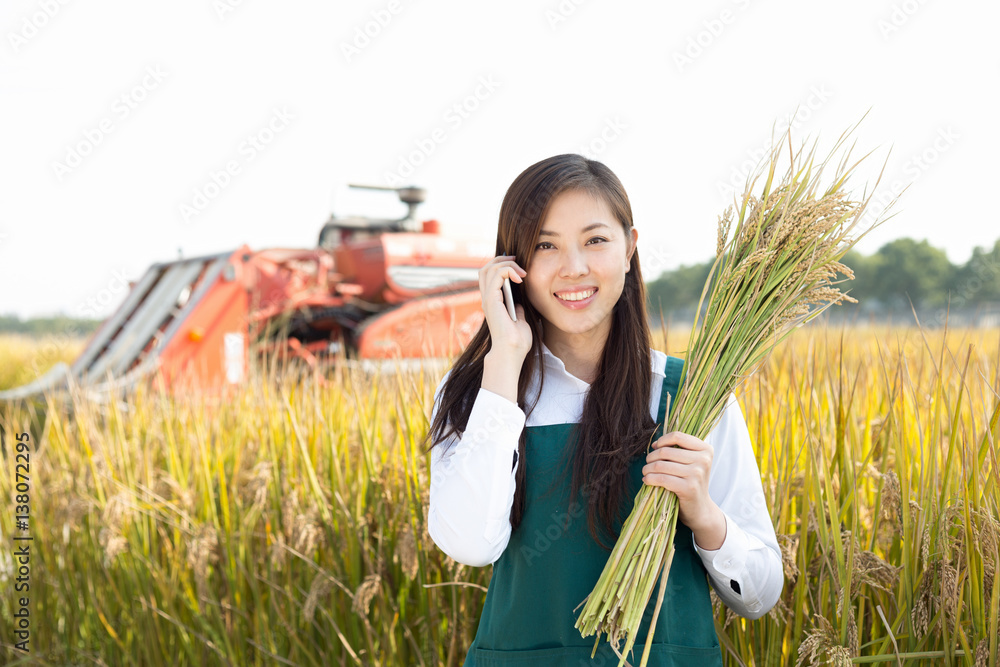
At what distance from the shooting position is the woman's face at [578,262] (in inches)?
51.9

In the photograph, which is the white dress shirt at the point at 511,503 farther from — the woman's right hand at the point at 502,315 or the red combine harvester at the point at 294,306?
the red combine harvester at the point at 294,306

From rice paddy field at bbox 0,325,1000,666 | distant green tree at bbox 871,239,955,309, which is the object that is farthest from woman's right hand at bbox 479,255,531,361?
distant green tree at bbox 871,239,955,309

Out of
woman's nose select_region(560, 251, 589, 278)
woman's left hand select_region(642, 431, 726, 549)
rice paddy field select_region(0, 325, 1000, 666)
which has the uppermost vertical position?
woman's nose select_region(560, 251, 589, 278)

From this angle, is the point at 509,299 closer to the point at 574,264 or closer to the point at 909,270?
the point at 574,264

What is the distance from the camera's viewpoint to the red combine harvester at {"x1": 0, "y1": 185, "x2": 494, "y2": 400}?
4910mm

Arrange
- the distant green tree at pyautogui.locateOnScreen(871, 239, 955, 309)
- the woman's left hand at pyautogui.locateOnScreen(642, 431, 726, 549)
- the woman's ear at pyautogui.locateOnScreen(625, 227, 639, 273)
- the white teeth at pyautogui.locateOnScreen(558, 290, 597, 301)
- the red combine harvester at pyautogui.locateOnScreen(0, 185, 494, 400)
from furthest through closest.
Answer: the distant green tree at pyautogui.locateOnScreen(871, 239, 955, 309)
the red combine harvester at pyautogui.locateOnScreen(0, 185, 494, 400)
the woman's ear at pyautogui.locateOnScreen(625, 227, 639, 273)
the white teeth at pyautogui.locateOnScreen(558, 290, 597, 301)
the woman's left hand at pyautogui.locateOnScreen(642, 431, 726, 549)

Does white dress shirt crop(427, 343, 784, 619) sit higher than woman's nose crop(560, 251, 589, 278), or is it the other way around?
woman's nose crop(560, 251, 589, 278)

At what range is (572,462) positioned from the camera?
1.27 metres

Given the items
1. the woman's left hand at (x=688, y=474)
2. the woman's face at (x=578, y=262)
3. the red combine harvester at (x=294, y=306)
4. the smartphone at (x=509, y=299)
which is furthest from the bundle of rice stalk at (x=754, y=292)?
the red combine harvester at (x=294, y=306)

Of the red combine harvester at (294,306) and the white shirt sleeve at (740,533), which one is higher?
the red combine harvester at (294,306)

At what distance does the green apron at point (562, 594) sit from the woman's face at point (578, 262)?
0.82 feet

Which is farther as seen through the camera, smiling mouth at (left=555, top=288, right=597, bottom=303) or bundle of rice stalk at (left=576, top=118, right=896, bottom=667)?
smiling mouth at (left=555, top=288, right=597, bottom=303)

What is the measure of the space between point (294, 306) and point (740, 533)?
453 cm

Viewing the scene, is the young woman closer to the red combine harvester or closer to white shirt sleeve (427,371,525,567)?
white shirt sleeve (427,371,525,567)
